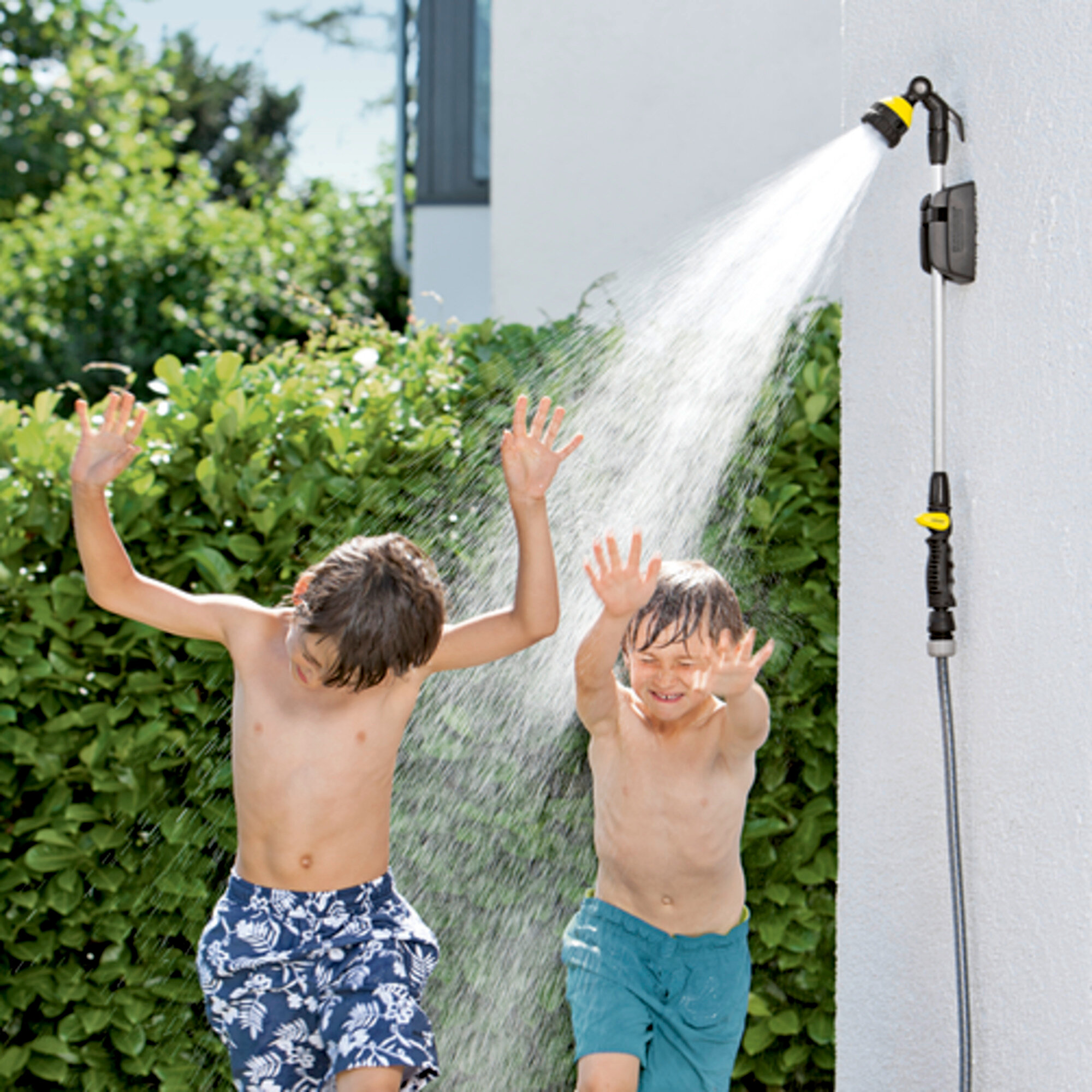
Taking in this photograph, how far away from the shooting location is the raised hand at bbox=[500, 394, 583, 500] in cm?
233

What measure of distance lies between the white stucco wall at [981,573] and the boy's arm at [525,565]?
0.63m

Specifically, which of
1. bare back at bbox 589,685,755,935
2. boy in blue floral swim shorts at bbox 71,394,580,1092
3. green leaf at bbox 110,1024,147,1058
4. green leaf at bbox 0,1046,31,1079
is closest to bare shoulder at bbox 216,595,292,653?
boy in blue floral swim shorts at bbox 71,394,580,1092

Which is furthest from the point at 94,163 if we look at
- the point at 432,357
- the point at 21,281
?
the point at 432,357

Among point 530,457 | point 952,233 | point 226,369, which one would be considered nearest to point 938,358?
point 952,233

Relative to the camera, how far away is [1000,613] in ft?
6.45

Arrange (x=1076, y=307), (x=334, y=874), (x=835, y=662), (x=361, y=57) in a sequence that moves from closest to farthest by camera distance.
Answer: (x=1076, y=307) → (x=334, y=874) → (x=835, y=662) → (x=361, y=57)

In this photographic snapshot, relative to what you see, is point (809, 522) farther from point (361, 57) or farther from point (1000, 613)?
point (361, 57)

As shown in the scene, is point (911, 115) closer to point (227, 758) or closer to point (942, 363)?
point (942, 363)

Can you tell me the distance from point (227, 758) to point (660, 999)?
4.24 ft

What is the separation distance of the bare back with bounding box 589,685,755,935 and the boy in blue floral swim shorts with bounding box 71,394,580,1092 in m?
0.41

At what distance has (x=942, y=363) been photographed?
2.14 meters

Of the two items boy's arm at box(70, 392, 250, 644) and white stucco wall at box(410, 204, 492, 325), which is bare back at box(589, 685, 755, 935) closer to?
boy's arm at box(70, 392, 250, 644)

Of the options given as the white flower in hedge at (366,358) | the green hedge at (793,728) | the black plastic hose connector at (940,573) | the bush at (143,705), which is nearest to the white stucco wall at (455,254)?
the white flower in hedge at (366,358)

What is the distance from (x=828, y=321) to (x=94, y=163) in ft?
43.9
